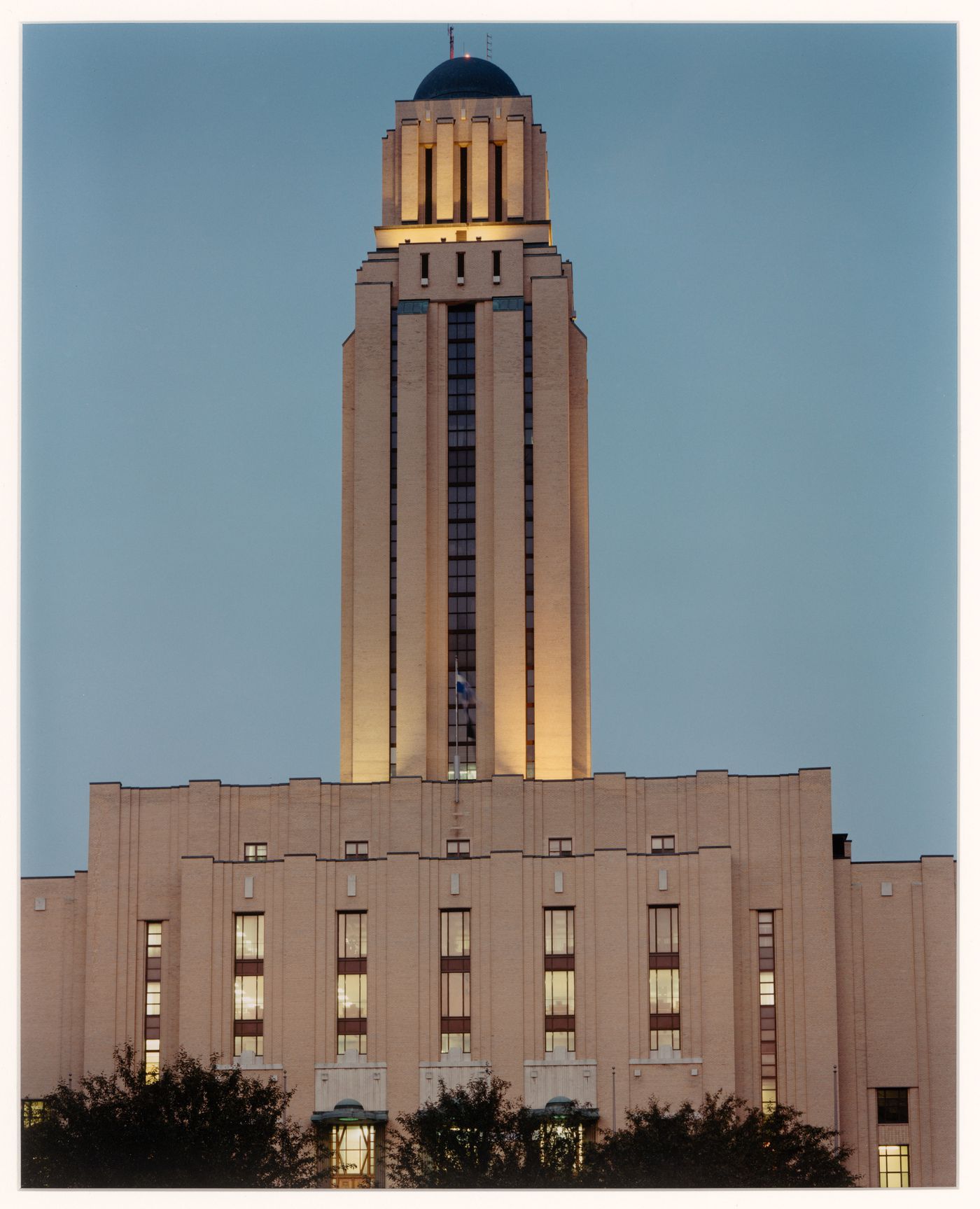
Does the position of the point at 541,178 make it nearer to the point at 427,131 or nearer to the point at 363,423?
the point at 427,131

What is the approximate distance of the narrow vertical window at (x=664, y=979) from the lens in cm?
8675

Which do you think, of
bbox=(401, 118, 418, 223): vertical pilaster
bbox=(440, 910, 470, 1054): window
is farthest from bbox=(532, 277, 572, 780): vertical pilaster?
bbox=(440, 910, 470, 1054): window

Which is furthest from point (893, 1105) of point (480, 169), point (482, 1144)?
point (480, 169)

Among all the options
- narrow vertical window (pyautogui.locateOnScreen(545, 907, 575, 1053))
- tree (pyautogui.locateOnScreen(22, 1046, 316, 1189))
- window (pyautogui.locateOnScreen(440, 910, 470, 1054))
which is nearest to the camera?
tree (pyautogui.locateOnScreen(22, 1046, 316, 1189))

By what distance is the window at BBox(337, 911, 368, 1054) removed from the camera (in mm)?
87812

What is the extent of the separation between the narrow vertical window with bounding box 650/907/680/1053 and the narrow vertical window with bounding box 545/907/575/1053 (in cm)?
300

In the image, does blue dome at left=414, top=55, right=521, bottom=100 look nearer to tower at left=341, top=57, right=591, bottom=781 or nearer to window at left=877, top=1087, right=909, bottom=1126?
tower at left=341, top=57, right=591, bottom=781

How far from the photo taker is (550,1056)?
86688mm

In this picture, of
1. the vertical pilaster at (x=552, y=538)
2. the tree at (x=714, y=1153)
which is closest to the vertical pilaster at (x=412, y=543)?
the vertical pilaster at (x=552, y=538)

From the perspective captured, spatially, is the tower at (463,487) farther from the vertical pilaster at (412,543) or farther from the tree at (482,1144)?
the tree at (482,1144)

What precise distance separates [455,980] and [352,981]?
3967 mm

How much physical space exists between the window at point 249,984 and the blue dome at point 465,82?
4067cm

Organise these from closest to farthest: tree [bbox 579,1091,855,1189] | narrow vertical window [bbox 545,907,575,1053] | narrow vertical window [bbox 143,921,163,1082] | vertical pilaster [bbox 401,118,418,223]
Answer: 1. tree [bbox 579,1091,855,1189]
2. narrow vertical window [bbox 545,907,575,1053]
3. narrow vertical window [bbox 143,921,163,1082]
4. vertical pilaster [bbox 401,118,418,223]

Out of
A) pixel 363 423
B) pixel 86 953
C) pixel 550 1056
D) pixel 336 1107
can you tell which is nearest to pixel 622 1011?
pixel 550 1056
